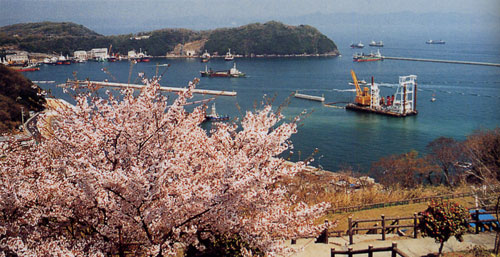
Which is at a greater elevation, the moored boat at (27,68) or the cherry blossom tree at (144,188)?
the moored boat at (27,68)

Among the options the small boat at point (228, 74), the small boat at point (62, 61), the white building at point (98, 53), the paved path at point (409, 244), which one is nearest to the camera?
the paved path at point (409, 244)

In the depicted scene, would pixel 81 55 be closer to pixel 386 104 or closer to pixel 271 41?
pixel 271 41

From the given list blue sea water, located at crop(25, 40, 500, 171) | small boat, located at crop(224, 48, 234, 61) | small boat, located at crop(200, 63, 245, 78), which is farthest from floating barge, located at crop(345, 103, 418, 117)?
small boat, located at crop(224, 48, 234, 61)

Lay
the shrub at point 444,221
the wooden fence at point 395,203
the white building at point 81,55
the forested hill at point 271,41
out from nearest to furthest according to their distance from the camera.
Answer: the shrub at point 444,221
the wooden fence at point 395,203
the white building at point 81,55
the forested hill at point 271,41

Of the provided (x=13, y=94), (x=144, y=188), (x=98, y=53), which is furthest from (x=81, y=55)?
(x=144, y=188)

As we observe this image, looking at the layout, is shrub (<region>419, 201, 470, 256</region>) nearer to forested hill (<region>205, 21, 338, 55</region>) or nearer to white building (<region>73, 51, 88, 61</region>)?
white building (<region>73, 51, 88, 61</region>)

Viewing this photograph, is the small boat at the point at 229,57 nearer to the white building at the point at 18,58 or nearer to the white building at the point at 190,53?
the white building at the point at 190,53

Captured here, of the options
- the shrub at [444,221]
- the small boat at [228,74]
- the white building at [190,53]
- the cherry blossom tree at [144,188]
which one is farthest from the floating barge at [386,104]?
the white building at [190,53]
